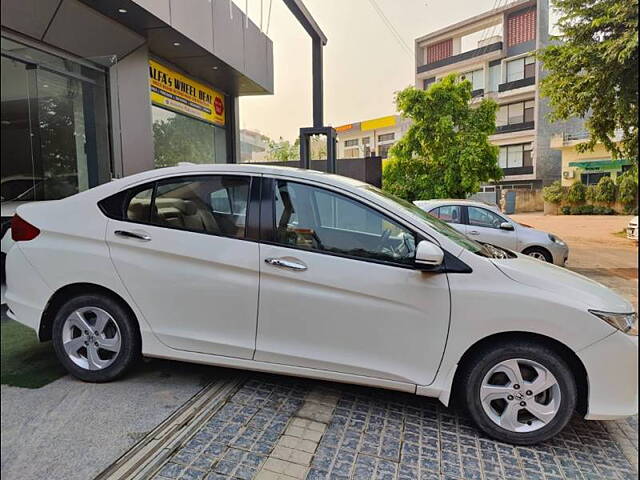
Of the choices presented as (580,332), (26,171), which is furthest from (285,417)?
(26,171)

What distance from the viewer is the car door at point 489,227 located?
789 cm

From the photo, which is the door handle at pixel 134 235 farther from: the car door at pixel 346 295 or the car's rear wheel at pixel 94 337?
the car door at pixel 346 295

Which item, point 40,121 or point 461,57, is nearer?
point 40,121

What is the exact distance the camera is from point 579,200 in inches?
237

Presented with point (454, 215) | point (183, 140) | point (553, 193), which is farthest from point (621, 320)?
point (183, 140)

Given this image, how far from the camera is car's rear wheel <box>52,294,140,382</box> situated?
3102 mm

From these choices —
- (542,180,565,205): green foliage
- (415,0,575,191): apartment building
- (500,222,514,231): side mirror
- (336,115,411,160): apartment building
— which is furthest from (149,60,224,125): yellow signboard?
(542,180,565,205): green foliage

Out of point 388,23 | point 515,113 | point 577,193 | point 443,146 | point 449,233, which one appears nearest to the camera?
point 449,233

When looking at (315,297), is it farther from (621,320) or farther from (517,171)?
(517,171)

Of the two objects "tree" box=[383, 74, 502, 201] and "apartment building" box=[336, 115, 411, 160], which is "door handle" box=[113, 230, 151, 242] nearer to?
"tree" box=[383, 74, 502, 201]

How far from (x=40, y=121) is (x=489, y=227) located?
7.71m

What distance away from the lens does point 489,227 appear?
7.96 m

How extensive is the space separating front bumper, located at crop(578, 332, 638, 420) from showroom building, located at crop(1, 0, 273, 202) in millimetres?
2766

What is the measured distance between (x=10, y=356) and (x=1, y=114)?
690 mm
